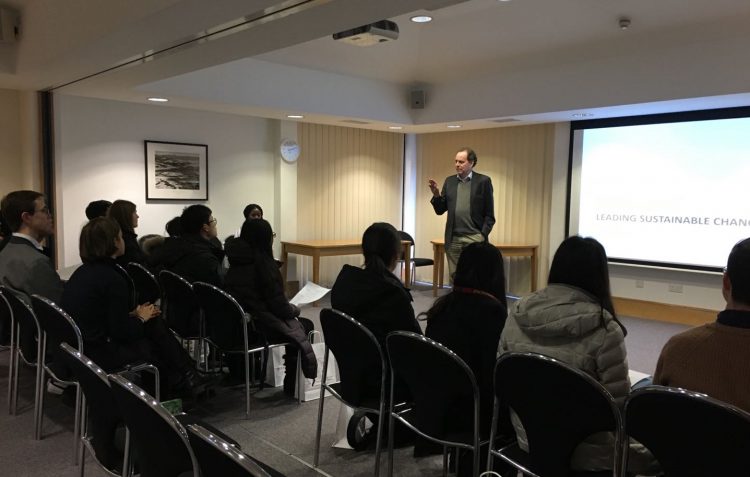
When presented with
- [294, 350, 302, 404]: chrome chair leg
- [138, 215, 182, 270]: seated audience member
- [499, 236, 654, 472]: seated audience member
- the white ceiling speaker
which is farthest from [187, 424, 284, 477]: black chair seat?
the white ceiling speaker

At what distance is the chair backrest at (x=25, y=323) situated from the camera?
2795mm

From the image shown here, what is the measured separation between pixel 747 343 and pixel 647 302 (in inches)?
190

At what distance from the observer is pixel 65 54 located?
3.69 m

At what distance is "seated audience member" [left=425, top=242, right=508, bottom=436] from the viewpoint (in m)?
2.11

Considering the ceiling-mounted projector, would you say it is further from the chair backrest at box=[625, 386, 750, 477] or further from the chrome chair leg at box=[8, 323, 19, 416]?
the chair backrest at box=[625, 386, 750, 477]

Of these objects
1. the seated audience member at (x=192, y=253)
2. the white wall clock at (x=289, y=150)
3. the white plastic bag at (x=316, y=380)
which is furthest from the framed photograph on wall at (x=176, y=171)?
the white plastic bag at (x=316, y=380)

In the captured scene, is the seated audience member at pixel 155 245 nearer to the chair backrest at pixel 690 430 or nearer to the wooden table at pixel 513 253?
the chair backrest at pixel 690 430

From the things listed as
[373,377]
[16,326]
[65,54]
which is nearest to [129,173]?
[65,54]

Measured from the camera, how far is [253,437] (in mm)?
2971

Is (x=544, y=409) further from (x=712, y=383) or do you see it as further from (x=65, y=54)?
(x=65, y=54)

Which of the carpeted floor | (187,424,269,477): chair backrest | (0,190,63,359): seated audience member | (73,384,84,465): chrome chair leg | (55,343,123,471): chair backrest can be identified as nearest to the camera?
(187,424,269,477): chair backrest

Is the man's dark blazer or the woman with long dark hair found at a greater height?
the man's dark blazer

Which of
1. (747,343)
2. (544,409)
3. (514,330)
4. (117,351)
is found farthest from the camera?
(117,351)

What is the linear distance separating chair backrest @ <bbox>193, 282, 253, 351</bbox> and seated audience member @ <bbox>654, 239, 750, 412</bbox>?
2103 millimetres
